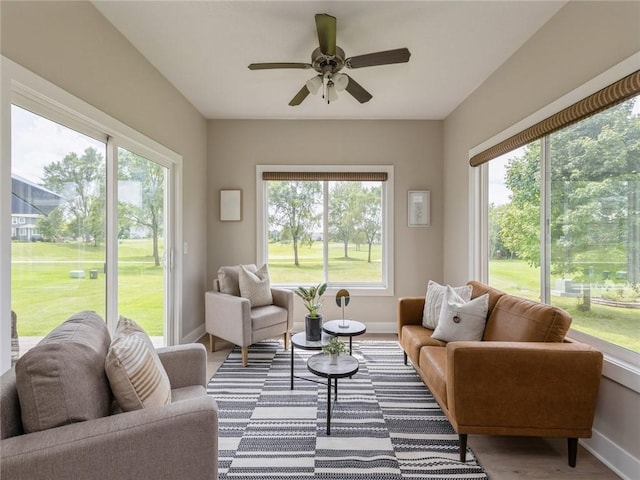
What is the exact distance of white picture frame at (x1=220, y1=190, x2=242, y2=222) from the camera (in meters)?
4.12

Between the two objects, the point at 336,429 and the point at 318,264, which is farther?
the point at 318,264

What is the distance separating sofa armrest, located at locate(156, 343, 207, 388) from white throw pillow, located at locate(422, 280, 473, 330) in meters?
1.88

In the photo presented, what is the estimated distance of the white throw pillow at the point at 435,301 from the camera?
2.72 meters

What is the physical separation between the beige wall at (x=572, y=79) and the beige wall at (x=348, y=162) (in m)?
0.66

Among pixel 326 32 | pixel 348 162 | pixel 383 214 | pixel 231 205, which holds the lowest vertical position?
pixel 383 214

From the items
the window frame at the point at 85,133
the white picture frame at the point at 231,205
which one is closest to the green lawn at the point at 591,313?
the white picture frame at the point at 231,205

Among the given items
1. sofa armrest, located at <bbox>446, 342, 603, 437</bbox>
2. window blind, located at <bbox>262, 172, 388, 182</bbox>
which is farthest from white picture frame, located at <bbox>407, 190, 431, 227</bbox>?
sofa armrest, located at <bbox>446, 342, 603, 437</bbox>

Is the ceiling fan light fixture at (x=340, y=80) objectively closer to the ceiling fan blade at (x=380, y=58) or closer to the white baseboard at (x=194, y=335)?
the ceiling fan blade at (x=380, y=58)

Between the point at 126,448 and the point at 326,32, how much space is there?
2264 mm

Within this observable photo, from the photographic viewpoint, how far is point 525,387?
5.60 ft

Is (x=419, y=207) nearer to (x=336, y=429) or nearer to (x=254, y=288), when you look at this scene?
(x=254, y=288)

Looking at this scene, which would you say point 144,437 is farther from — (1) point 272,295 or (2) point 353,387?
(1) point 272,295

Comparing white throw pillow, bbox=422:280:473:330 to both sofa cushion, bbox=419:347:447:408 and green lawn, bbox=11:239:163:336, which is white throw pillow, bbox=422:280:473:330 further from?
green lawn, bbox=11:239:163:336

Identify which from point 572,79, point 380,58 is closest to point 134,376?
point 380,58
